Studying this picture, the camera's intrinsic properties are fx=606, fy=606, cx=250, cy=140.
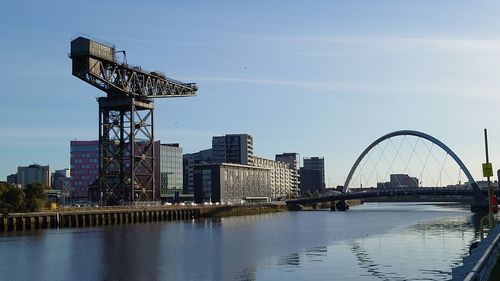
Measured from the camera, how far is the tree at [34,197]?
102 meters

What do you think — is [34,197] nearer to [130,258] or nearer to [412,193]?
[130,258]

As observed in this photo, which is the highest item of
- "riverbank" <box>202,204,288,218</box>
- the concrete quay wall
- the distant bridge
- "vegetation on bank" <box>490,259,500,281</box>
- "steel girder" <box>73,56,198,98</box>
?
"steel girder" <box>73,56,198,98</box>

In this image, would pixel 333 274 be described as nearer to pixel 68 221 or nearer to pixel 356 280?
pixel 356 280

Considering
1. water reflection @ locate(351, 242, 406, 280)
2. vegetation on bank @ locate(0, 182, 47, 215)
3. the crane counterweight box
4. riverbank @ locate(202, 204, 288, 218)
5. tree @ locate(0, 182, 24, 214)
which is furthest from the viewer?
riverbank @ locate(202, 204, 288, 218)

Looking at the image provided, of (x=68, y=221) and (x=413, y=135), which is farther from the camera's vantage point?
(x=413, y=135)

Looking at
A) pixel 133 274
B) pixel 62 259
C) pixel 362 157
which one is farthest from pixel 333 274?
pixel 362 157

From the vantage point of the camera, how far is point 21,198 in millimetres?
99438

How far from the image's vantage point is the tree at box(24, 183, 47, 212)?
10231 centimetres

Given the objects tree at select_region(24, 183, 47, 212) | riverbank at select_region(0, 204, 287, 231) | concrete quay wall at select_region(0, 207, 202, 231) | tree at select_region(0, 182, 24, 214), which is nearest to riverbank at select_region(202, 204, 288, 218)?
riverbank at select_region(0, 204, 287, 231)

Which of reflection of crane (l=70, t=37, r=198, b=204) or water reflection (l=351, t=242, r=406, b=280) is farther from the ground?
reflection of crane (l=70, t=37, r=198, b=204)

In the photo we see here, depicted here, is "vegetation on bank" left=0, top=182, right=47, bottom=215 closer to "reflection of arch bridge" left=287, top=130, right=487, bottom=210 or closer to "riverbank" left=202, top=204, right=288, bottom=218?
"riverbank" left=202, top=204, right=288, bottom=218

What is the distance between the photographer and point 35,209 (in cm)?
10275

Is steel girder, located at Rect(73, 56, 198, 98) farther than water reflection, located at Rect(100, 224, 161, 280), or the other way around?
steel girder, located at Rect(73, 56, 198, 98)

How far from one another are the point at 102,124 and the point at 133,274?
83.2 m
